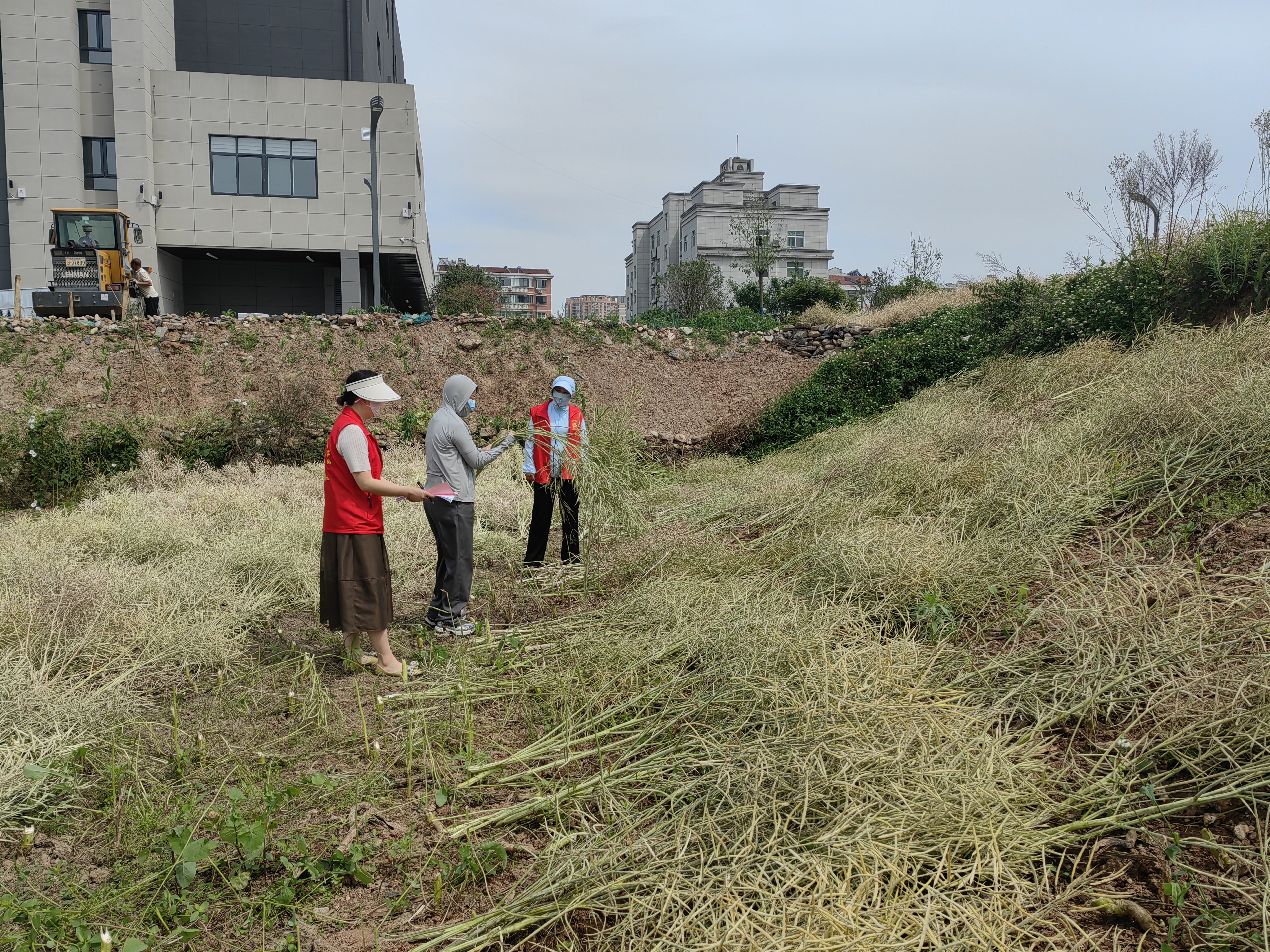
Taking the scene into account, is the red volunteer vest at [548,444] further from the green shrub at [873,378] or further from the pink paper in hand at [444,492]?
the green shrub at [873,378]

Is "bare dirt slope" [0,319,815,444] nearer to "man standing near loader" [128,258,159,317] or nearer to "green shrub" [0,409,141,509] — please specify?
"green shrub" [0,409,141,509]

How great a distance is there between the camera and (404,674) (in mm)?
4309

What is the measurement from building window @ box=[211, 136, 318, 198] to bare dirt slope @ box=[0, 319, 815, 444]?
12.5m

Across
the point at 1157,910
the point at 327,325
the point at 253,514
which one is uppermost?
the point at 327,325

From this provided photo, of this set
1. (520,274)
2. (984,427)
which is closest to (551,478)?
(984,427)

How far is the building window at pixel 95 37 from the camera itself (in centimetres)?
2425

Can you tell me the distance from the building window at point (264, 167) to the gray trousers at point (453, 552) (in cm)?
2352

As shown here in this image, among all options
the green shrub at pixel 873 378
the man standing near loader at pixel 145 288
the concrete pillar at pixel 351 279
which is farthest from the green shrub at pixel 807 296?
the man standing near loader at pixel 145 288

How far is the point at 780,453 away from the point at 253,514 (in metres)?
6.37

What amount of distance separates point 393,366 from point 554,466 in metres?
A: 9.12

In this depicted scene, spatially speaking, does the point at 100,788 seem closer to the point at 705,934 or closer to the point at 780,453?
the point at 705,934

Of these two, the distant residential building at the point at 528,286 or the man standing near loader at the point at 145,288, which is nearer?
the man standing near loader at the point at 145,288

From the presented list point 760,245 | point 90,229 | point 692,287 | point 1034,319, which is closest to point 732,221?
point 692,287

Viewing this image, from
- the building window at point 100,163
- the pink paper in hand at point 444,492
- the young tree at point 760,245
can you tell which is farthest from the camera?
the young tree at point 760,245
